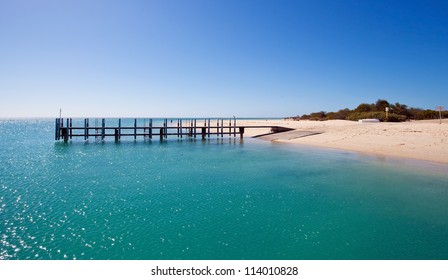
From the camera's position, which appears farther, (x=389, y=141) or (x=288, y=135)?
(x=288, y=135)

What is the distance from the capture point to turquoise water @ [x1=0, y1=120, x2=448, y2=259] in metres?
7.45

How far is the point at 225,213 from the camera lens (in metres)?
10.1

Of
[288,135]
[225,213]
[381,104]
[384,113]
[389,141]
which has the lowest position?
[225,213]

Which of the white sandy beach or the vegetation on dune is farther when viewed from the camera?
the vegetation on dune

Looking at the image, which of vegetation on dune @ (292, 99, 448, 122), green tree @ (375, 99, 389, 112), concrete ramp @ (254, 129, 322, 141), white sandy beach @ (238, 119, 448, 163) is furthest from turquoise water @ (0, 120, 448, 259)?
→ green tree @ (375, 99, 389, 112)

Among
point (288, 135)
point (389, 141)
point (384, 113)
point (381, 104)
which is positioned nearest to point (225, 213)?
point (389, 141)

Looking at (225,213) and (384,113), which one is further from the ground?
(384,113)

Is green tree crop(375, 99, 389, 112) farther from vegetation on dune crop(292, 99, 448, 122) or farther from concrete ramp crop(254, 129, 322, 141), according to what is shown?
concrete ramp crop(254, 129, 322, 141)

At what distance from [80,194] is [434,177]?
1851 cm

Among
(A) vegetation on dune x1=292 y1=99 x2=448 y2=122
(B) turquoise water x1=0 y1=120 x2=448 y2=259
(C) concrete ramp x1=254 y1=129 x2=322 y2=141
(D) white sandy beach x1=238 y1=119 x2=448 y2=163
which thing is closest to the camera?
(B) turquoise water x1=0 y1=120 x2=448 y2=259

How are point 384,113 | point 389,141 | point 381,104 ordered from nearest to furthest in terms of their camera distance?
point 389,141 < point 384,113 < point 381,104

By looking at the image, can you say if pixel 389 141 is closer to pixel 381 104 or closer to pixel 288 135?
pixel 288 135
